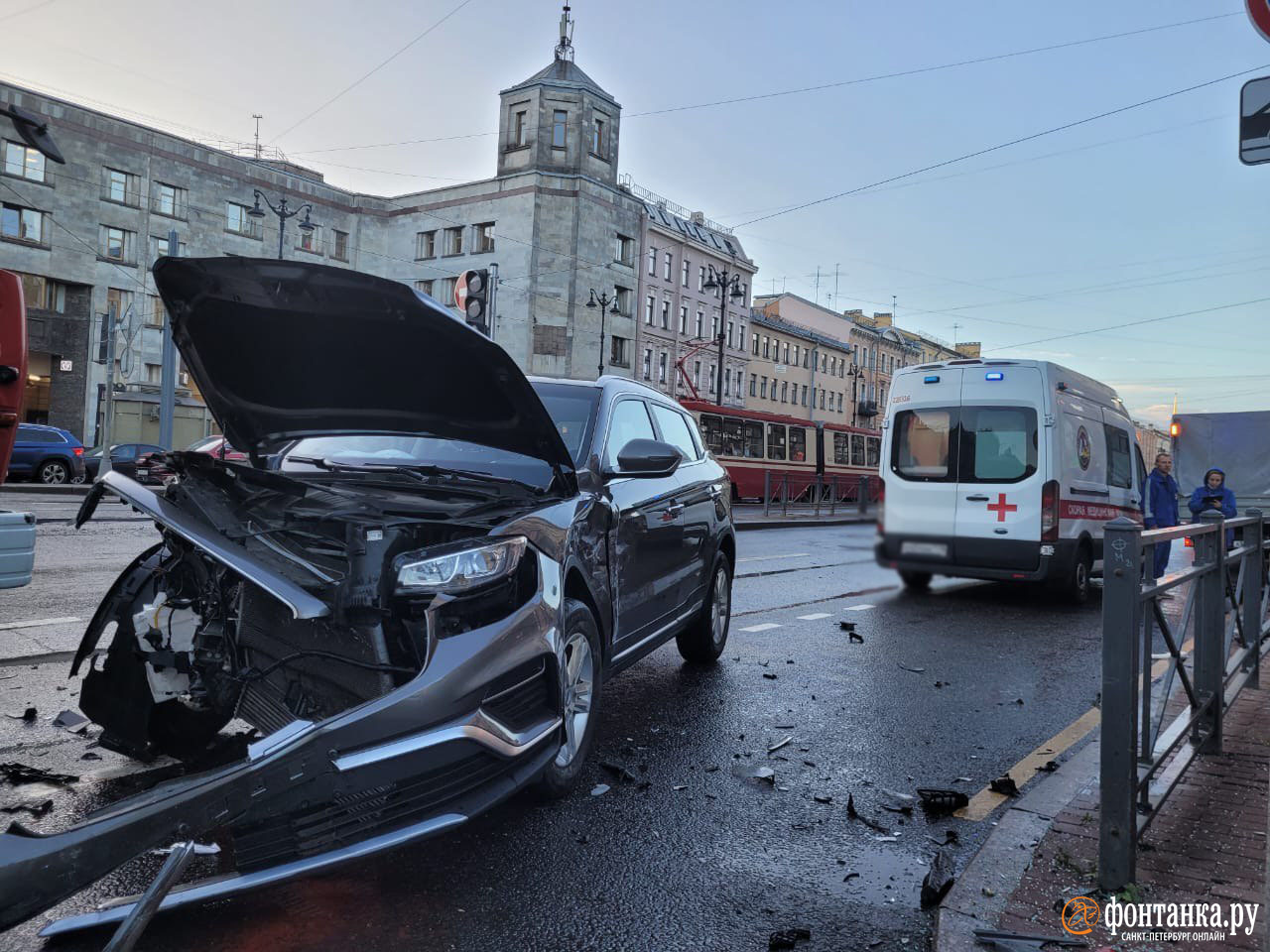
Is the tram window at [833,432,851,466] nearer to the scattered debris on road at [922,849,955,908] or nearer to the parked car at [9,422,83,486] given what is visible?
the scattered debris on road at [922,849,955,908]

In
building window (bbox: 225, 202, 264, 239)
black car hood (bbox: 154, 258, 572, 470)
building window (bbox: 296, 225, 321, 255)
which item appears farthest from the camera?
building window (bbox: 296, 225, 321, 255)


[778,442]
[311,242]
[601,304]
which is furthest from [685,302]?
[778,442]

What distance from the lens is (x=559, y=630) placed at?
3.56 meters

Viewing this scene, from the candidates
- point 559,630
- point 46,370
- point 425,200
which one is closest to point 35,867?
point 559,630

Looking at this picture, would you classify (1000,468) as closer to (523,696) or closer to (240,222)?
(523,696)

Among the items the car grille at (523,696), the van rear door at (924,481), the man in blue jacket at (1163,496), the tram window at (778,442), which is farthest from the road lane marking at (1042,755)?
the man in blue jacket at (1163,496)

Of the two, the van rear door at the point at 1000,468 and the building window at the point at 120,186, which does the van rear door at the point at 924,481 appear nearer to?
the van rear door at the point at 1000,468

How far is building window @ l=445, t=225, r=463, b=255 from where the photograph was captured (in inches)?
2156

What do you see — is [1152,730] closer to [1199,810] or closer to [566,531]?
[1199,810]

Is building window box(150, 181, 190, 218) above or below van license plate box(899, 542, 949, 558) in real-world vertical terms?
above

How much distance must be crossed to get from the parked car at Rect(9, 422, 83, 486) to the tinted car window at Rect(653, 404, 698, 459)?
23.0 meters

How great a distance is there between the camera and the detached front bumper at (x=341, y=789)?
2.36 m

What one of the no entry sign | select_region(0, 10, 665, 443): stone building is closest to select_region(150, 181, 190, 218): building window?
select_region(0, 10, 665, 443): stone building

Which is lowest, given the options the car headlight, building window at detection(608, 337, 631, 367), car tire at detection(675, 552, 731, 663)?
car tire at detection(675, 552, 731, 663)
